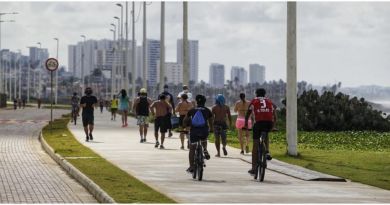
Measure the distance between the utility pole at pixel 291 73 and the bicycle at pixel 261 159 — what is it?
7.41 meters

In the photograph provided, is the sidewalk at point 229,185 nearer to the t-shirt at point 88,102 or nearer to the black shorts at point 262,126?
the black shorts at point 262,126

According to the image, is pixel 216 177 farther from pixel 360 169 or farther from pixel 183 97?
pixel 183 97

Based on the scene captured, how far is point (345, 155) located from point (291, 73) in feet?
9.33

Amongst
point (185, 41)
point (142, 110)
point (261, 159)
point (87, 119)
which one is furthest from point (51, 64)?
point (261, 159)

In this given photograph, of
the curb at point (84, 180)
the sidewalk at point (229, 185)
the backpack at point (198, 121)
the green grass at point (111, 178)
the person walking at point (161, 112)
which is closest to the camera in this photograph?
the green grass at point (111, 178)

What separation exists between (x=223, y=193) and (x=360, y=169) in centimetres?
712

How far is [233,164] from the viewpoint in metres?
24.8

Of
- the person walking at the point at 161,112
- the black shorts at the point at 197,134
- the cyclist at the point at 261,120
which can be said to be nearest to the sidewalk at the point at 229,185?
the cyclist at the point at 261,120

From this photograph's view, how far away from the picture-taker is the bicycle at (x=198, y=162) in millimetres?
20359

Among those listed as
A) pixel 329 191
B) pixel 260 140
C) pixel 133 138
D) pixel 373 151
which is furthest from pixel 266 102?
pixel 133 138

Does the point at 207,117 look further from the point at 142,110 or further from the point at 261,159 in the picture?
the point at 142,110

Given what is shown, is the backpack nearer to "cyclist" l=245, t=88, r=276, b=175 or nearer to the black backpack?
"cyclist" l=245, t=88, r=276, b=175

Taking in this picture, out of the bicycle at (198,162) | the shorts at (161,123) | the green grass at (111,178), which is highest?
the shorts at (161,123)

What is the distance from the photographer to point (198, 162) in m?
20.6
